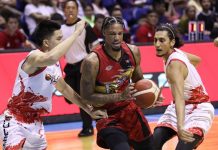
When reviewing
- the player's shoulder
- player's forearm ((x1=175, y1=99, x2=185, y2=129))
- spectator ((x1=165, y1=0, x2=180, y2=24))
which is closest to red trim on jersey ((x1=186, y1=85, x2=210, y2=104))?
player's forearm ((x1=175, y1=99, x2=185, y2=129))

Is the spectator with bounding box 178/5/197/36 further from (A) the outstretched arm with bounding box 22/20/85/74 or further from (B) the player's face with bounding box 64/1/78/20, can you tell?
(A) the outstretched arm with bounding box 22/20/85/74

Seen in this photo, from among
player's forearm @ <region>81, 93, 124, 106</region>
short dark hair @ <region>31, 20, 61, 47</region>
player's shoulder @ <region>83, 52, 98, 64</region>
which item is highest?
short dark hair @ <region>31, 20, 61, 47</region>

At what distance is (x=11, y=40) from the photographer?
11.7 m

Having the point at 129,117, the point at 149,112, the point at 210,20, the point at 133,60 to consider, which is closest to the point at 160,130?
the point at 129,117

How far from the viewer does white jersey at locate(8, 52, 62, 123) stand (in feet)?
17.6

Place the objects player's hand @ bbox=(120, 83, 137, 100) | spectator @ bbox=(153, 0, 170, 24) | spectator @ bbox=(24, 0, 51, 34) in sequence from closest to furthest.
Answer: player's hand @ bbox=(120, 83, 137, 100), spectator @ bbox=(24, 0, 51, 34), spectator @ bbox=(153, 0, 170, 24)

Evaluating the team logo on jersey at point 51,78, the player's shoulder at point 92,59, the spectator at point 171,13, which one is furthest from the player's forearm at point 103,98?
the spectator at point 171,13

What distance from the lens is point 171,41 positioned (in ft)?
19.3

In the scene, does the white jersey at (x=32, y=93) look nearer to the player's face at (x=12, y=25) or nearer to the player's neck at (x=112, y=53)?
the player's neck at (x=112, y=53)

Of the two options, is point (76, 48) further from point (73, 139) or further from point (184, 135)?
point (184, 135)

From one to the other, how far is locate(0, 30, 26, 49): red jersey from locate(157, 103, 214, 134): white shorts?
6203 mm

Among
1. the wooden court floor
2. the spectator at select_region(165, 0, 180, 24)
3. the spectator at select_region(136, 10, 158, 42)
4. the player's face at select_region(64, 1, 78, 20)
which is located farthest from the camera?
the spectator at select_region(165, 0, 180, 24)

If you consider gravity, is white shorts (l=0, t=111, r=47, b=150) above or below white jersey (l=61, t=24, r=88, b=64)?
below

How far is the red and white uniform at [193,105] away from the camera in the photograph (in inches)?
228
